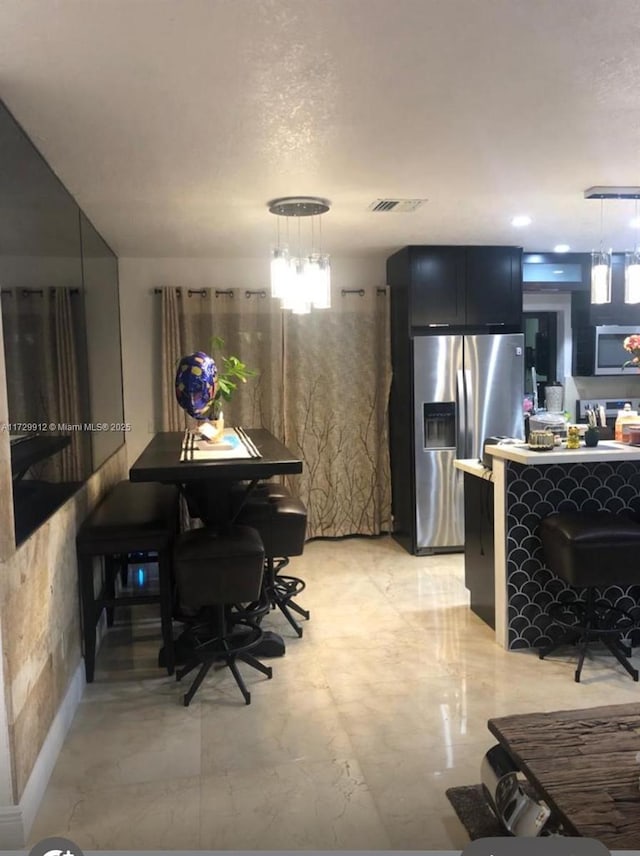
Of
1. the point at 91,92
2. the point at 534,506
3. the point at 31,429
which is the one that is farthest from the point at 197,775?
the point at 91,92

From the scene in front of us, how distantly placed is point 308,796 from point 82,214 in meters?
3.12

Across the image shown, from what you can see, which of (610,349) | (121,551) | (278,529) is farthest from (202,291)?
(610,349)

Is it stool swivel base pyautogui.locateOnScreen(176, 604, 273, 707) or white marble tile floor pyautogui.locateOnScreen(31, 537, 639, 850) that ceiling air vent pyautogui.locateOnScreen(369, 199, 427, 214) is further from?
white marble tile floor pyautogui.locateOnScreen(31, 537, 639, 850)

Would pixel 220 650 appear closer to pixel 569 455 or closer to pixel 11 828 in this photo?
pixel 11 828

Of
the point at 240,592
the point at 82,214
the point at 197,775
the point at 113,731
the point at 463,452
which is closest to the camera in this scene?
the point at 197,775

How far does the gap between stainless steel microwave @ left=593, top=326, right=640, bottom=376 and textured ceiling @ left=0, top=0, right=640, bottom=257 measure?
1.97 meters

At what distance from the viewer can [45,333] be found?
9.25 feet

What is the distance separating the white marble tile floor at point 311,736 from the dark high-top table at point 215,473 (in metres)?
0.50

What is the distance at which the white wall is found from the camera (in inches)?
210

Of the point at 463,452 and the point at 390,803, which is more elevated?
the point at 463,452

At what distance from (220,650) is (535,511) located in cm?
169

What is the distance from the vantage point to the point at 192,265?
5.37 metres

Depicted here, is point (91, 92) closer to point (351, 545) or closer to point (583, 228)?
point (583, 228)

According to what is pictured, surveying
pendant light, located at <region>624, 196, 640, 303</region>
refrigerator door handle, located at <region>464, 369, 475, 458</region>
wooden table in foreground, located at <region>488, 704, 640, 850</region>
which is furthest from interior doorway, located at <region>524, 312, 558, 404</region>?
wooden table in foreground, located at <region>488, 704, 640, 850</region>
